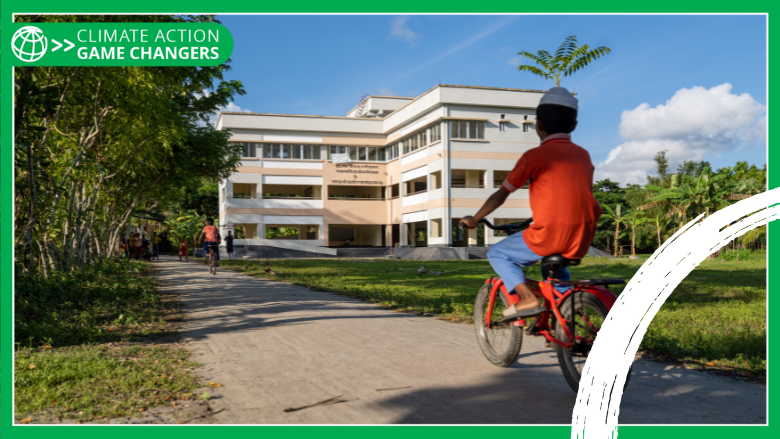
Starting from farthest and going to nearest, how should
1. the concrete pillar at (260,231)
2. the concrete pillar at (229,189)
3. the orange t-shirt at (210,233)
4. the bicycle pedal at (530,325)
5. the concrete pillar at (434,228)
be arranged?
the concrete pillar at (260,231)
the concrete pillar at (229,189)
the concrete pillar at (434,228)
the orange t-shirt at (210,233)
the bicycle pedal at (530,325)

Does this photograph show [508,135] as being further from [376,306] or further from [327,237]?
[376,306]

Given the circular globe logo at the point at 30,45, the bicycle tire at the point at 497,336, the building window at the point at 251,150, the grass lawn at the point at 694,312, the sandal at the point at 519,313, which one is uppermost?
the building window at the point at 251,150

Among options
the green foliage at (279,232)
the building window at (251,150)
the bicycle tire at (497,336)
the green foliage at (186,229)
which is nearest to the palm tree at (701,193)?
the bicycle tire at (497,336)

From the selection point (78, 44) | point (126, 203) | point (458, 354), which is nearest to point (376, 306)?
point (458, 354)

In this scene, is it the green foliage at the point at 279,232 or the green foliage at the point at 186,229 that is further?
the green foliage at the point at 279,232

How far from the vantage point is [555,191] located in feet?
11.9

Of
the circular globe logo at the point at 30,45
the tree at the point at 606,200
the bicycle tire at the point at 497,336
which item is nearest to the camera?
the circular globe logo at the point at 30,45

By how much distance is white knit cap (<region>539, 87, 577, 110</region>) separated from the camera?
378 centimetres

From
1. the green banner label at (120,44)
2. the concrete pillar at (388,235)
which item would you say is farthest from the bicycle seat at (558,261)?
the concrete pillar at (388,235)

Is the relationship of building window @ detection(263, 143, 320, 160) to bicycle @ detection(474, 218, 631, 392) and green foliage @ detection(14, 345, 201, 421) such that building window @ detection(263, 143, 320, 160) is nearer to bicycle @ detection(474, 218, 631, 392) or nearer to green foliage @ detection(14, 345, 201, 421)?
green foliage @ detection(14, 345, 201, 421)

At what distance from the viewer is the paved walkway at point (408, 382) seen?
343 cm

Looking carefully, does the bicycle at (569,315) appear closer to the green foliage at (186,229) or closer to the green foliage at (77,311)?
the green foliage at (77,311)

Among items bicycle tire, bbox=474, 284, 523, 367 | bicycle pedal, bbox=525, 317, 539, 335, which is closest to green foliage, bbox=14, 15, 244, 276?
bicycle tire, bbox=474, 284, 523, 367

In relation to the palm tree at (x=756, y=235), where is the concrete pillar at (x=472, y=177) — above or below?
above
